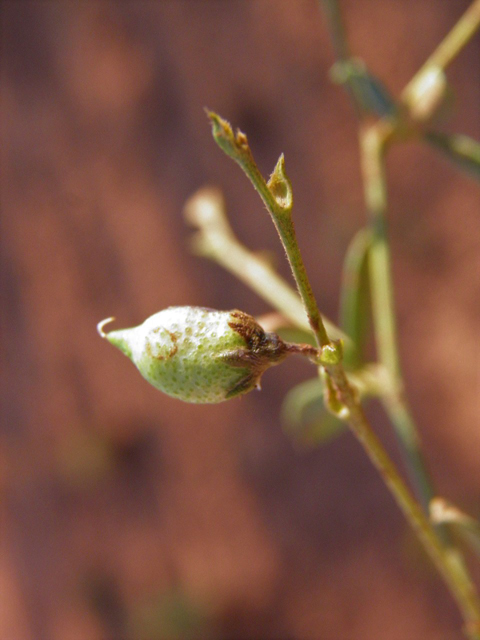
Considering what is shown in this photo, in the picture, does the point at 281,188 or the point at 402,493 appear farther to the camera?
the point at 402,493

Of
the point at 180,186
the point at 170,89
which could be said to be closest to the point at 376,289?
the point at 180,186

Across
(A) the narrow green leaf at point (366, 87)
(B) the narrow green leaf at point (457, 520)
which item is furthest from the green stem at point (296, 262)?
(A) the narrow green leaf at point (366, 87)

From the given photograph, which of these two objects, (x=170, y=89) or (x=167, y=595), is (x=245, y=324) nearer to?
(x=170, y=89)

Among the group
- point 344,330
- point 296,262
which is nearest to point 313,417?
point 344,330

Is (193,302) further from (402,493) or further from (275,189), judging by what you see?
(275,189)

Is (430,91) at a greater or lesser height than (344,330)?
greater

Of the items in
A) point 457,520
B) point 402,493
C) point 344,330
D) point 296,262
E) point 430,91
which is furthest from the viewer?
point 344,330

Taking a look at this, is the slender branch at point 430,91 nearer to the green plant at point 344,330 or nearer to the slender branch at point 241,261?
the green plant at point 344,330
